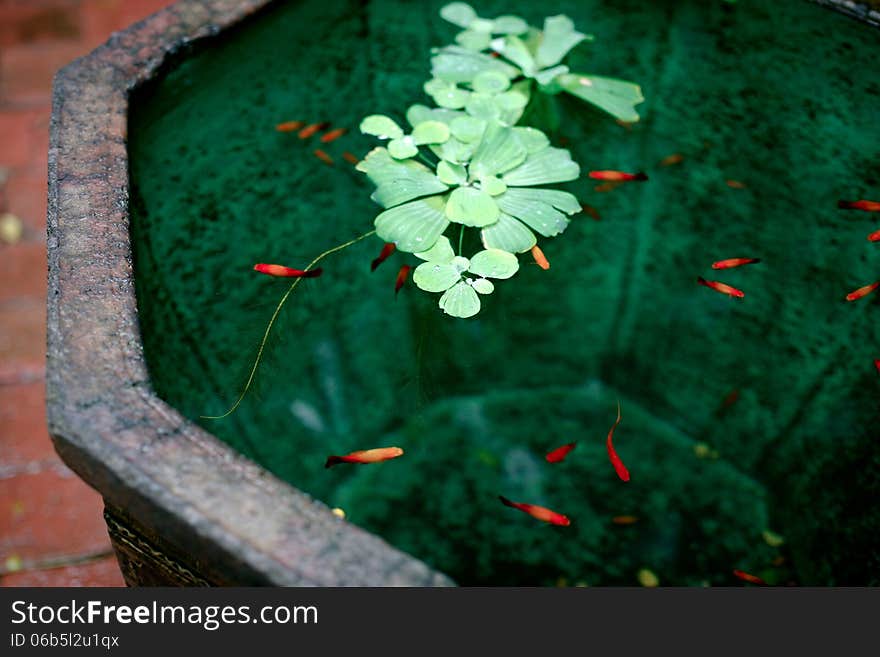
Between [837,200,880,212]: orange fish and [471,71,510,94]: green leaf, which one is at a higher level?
[471,71,510,94]: green leaf

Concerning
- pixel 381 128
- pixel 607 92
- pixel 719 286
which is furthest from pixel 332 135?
pixel 719 286

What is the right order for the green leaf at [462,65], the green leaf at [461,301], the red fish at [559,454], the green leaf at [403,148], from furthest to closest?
the red fish at [559,454]
the green leaf at [462,65]
the green leaf at [403,148]
the green leaf at [461,301]

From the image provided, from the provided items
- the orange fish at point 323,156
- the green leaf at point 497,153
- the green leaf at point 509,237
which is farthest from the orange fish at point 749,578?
the orange fish at point 323,156

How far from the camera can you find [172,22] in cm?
127

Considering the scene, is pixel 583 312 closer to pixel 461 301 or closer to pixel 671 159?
pixel 671 159

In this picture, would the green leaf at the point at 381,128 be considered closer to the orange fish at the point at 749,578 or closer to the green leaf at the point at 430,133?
the green leaf at the point at 430,133

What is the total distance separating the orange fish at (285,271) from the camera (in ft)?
4.49

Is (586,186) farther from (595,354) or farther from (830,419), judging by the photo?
(830,419)

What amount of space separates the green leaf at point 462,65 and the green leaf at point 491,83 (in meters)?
0.02

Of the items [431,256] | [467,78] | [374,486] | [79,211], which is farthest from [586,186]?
[79,211]

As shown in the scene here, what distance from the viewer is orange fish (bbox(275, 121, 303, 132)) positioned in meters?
1.46

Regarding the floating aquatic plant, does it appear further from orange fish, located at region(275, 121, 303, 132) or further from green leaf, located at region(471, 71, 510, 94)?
orange fish, located at region(275, 121, 303, 132)

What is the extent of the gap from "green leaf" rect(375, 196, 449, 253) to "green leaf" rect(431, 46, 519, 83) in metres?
0.30

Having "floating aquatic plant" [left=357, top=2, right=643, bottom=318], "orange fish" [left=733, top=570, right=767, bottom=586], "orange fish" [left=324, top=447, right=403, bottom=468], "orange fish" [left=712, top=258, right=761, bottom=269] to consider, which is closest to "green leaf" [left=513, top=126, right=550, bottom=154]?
"floating aquatic plant" [left=357, top=2, right=643, bottom=318]
